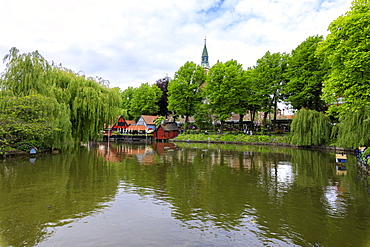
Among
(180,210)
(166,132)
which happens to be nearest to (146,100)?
(166,132)

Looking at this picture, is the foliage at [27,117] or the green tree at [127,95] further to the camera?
the green tree at [127,95]

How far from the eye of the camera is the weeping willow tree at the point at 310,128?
1192 inches

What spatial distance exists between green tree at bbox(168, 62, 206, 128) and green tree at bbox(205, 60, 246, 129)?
12.9 ft

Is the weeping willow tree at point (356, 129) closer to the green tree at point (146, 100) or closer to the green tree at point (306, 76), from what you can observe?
the green tree at point (306, 76)

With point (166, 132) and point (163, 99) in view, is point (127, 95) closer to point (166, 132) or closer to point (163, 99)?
point (163, 99)

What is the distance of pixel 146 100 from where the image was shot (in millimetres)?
68125

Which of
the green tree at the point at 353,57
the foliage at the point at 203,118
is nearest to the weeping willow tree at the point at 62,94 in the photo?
the green tree at the point at 353,57

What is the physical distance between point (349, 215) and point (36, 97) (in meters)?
20.7

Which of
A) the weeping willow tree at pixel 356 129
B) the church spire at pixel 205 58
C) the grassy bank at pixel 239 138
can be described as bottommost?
the grassy bank at pixel 239 138

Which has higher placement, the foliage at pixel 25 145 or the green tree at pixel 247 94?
the green tree at pixel 247 94

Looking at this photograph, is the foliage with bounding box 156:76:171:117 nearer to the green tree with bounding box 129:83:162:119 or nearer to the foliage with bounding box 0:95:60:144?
the green tree with bounding box 129:83:162:119

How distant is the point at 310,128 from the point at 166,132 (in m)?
30.7

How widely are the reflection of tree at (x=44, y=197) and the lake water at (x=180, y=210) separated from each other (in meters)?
0.03

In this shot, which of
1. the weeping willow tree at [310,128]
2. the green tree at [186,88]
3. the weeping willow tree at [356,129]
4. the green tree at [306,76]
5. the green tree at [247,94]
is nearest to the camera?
the weeping willow tree at [356,129]
